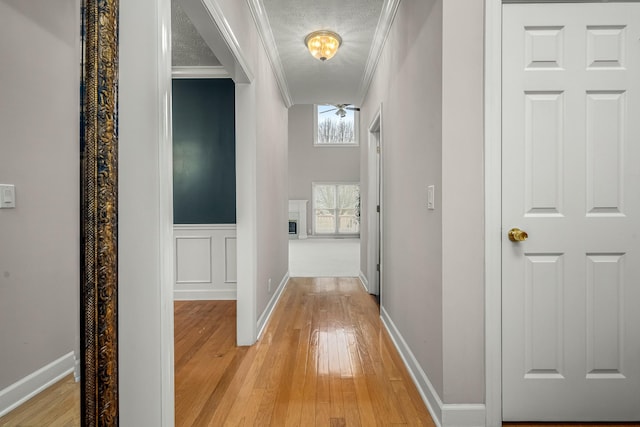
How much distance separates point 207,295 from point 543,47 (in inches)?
150

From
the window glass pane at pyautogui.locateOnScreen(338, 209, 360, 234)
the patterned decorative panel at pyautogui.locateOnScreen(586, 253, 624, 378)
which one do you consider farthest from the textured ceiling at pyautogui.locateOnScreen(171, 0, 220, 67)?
the window glass pane at pyautogui.locateOnScreen(338, 209, 360, 234)

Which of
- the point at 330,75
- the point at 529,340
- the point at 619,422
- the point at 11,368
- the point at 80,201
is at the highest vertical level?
the point at 330,75

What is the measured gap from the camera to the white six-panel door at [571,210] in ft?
5.44

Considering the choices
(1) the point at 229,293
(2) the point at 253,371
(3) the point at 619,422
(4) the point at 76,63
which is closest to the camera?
(4) the point at 76,63

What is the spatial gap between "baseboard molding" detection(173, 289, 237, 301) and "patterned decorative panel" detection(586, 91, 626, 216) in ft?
11.4

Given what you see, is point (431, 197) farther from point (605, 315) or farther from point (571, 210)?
point (605, 315)

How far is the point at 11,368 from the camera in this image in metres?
0.74

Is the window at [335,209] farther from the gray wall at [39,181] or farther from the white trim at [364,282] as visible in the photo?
the gray wall at [39,181]

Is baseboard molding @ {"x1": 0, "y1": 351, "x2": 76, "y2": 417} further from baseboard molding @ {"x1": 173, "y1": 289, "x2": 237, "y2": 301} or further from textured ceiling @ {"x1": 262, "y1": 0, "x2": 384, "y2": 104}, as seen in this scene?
baseboard molding @ {"x1": 173, "y1": 289, "x2": 237, "y2": 301}

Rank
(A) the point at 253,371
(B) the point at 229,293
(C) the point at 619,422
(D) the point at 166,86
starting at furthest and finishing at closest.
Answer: (B) the point at 229,293, (A) the point at 253,371, (C) the point at 619,422, (D) the point at 166,86

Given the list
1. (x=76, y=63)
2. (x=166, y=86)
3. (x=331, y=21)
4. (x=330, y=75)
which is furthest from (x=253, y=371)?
(x=330, y=75)

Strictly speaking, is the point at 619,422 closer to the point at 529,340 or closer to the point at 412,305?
the point at 529,340

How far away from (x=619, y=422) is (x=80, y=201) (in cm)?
254

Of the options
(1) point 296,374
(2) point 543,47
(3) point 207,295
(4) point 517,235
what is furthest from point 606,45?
(3) point 207,295
